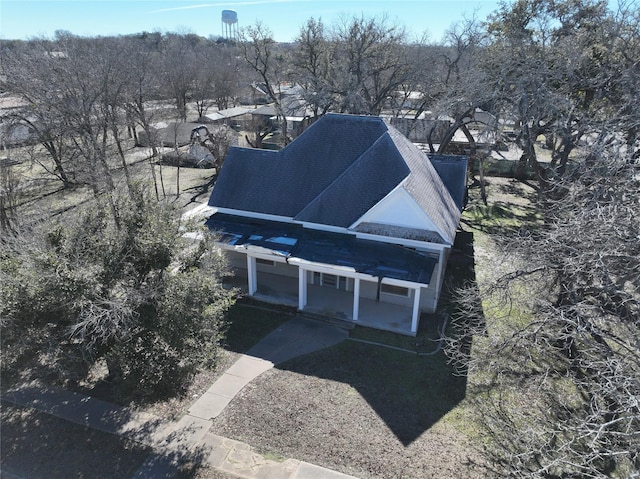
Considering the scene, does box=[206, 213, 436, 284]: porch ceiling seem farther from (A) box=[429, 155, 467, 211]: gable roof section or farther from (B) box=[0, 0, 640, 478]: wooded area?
(A) box=[429, 155, 467, 211]: gable roof section

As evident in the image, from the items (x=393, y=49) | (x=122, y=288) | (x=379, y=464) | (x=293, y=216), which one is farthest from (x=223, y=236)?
(x=393, y=49)

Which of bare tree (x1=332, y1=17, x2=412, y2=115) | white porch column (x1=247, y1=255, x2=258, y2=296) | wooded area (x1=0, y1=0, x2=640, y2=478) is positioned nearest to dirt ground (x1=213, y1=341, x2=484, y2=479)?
wooded area (x1=0, y1=0, x2=640, y2=478)

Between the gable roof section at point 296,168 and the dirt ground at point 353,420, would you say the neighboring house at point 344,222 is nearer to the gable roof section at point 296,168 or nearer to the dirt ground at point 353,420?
the gable roof section at point 296,168

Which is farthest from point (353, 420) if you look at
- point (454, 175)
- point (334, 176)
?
point (454, 175)

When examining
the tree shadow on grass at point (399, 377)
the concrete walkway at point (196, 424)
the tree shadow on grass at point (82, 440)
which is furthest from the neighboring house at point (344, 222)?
the tree shadow on grass at point (82, 440)

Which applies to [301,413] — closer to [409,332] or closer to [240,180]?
[409,332]
